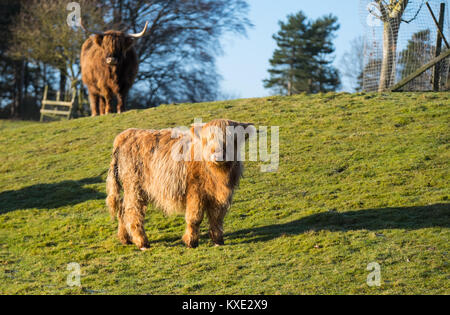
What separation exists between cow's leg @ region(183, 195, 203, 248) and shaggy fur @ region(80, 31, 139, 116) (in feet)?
32.9

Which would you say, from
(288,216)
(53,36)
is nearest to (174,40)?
(53,36)

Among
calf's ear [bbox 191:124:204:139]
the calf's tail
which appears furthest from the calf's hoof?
calf's ear [bbox 191:124:204:139]

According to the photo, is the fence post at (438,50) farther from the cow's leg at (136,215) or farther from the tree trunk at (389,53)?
the cow's leg at (136,215)

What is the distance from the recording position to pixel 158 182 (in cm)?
686

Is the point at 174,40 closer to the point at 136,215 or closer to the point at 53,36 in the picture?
the point at 53,36

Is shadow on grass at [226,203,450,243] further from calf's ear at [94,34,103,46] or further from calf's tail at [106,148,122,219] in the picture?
calf's ear at [94,34,103,46]

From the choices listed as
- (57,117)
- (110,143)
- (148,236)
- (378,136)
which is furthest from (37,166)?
(57,117)

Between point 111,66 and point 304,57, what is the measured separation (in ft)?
87.6

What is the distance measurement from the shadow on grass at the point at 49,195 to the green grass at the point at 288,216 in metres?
0.04

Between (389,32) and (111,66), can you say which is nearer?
(389,32)

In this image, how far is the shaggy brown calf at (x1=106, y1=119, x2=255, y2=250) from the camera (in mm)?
6332

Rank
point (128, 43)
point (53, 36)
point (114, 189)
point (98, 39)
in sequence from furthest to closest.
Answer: point (53, 36), point (98, 39), point (128, 43), point (114, 189)

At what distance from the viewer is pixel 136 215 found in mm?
6988

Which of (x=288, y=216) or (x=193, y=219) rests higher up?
(x=193, y=219)
